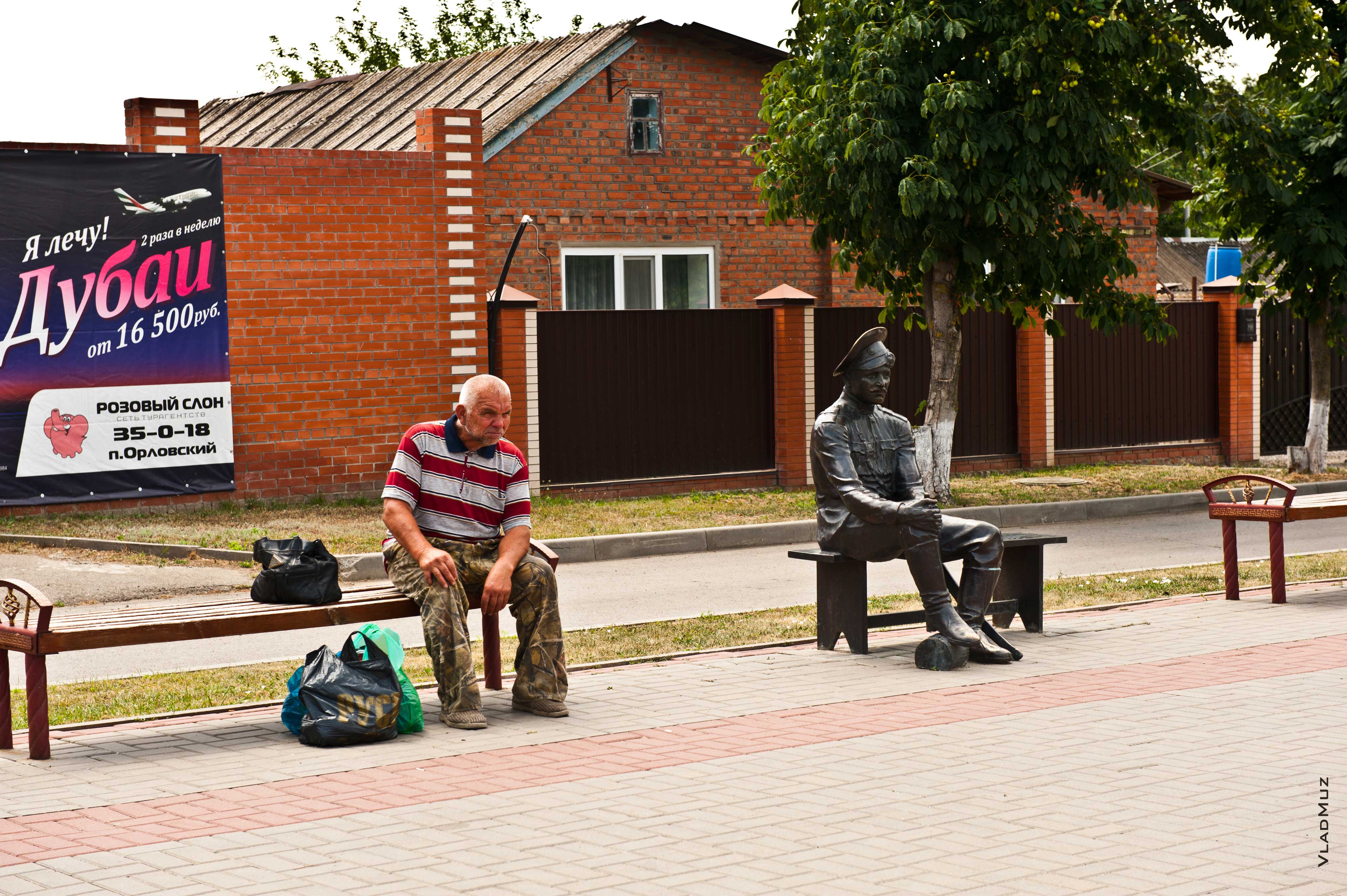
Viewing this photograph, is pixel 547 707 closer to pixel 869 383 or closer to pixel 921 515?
pixel 921 515

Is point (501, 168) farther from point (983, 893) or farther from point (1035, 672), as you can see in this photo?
point (983, 893)

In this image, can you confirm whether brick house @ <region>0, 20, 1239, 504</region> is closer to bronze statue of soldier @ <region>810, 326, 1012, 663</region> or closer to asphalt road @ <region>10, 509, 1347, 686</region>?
Result: asphalt road @ <region>10, 509, 1347, 686</region>

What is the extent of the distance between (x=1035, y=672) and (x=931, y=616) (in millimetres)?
561

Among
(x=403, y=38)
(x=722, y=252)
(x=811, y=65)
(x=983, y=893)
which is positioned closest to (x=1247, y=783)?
(x=983, y=893)

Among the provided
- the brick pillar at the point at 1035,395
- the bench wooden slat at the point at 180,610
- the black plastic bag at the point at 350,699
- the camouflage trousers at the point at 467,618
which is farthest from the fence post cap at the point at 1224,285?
the black plastic bag at the point at 350,699

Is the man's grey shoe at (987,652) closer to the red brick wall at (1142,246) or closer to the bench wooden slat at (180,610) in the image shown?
the bench wooden slat at (180,610)

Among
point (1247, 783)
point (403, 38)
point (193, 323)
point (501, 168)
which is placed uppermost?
point (403, 38)

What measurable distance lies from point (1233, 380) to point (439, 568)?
56.4 feet

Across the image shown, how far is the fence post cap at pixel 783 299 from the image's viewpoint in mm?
18422

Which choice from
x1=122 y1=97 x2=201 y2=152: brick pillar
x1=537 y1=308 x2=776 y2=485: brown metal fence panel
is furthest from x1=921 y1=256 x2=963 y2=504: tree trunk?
x1=122 y1=97 x2=201 y2=152: brick pillar

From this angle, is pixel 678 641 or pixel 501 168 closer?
pixel 678 641

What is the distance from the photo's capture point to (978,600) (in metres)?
8.16

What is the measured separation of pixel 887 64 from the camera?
49.4 ft

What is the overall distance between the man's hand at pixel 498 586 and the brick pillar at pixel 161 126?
31.7ft
